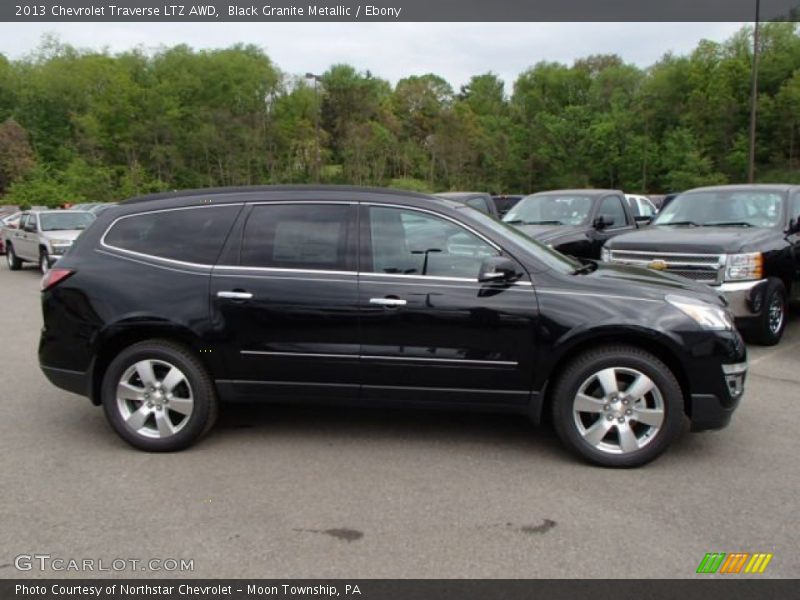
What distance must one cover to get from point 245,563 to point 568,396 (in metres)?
2.21

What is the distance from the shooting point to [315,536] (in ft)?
11.4

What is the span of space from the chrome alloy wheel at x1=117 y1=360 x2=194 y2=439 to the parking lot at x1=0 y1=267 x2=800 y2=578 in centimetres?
21

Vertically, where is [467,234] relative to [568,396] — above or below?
above

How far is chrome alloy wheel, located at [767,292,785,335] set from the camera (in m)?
7.64

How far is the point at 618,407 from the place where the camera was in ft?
14.0

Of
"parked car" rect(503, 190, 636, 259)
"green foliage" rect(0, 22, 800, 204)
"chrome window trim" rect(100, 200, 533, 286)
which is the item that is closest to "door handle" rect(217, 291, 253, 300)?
"chrome window trim" rect(100, 200, 533, 286)

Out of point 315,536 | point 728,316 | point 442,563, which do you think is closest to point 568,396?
point 728,316

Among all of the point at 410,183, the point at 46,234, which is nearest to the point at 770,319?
the point at 46,234

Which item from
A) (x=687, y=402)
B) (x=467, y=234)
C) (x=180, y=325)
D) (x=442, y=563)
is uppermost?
(x=467, y=234)

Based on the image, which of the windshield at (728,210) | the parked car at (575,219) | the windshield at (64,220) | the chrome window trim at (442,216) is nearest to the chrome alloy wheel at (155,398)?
the chrome window trim at (442,216)

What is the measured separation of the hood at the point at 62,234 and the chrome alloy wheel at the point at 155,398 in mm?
12462

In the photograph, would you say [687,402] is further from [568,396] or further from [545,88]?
[545,88]

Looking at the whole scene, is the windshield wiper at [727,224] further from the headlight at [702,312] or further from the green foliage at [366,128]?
the green foliage at [366,128]

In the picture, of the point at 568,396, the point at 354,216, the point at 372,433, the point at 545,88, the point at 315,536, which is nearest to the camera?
the point at 315,536
